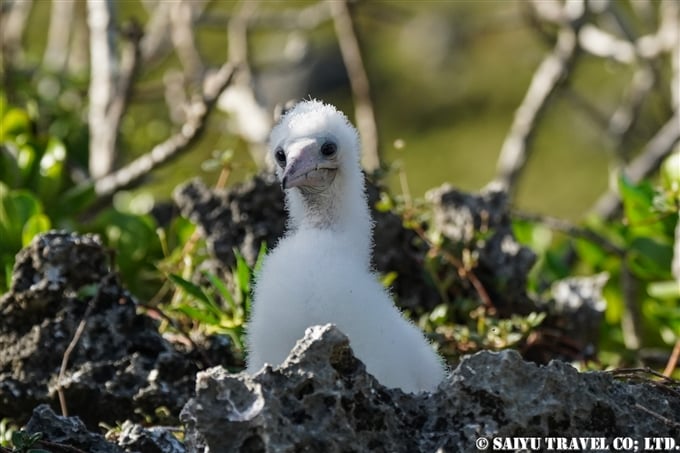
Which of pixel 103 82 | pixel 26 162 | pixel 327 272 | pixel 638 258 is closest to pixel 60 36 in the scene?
pixel 103 82

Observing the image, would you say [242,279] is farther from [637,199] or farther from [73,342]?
[637,199]

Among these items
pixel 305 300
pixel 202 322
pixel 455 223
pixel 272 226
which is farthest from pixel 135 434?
pixel 455 223

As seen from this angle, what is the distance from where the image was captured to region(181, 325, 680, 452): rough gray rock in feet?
7.54

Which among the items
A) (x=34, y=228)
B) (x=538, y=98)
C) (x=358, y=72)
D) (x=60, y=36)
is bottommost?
(x=34, y=228)

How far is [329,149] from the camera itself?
3.11 metres

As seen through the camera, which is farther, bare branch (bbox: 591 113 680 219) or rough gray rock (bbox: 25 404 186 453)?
bare branch (bbox: 591 113 680 219)

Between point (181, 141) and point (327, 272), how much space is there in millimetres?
1610

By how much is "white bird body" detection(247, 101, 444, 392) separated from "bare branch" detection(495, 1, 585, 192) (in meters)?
2.30

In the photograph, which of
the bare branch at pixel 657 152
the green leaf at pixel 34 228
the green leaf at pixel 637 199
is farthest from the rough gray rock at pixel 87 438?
the bare branch at pixel 657 152

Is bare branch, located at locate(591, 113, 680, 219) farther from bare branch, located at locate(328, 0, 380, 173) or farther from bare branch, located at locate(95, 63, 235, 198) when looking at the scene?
bare branch, located at locate(95, 63, 235, 198)

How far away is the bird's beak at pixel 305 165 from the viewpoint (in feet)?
9.82

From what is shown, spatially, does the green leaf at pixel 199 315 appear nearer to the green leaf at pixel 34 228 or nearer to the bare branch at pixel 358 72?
the green leaf at pixel 34 228

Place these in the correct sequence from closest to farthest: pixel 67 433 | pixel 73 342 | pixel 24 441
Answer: pixel 24 441 → pixel 67 433 → pixel 73 342

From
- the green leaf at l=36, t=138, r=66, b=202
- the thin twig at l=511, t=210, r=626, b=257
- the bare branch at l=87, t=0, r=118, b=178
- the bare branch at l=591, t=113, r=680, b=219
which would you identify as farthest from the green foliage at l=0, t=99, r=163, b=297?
the bare branch at l=591, t=113, r=680, b=219
